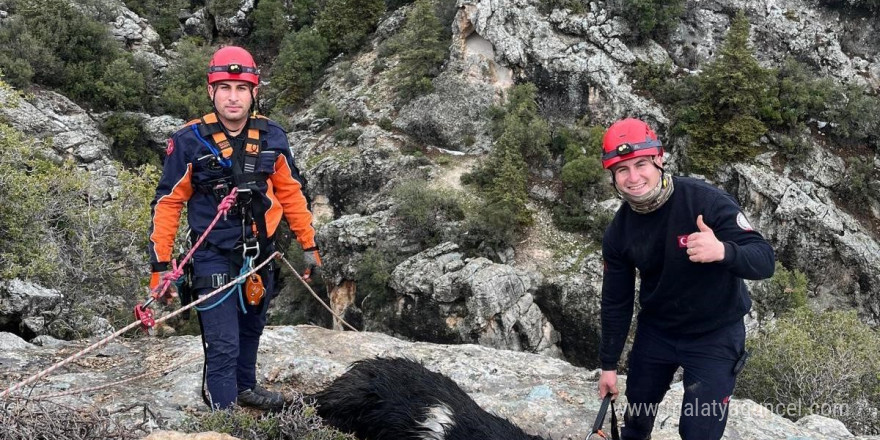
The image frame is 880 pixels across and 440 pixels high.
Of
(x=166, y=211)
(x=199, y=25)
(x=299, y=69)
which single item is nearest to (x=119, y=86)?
(x=299, y=69)

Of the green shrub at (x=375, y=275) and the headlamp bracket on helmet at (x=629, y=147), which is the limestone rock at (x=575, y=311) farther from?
the headlamp bracket on helmet at (x=629, y=147)

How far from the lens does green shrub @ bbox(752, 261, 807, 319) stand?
19.3 metres

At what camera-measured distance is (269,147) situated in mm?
3738

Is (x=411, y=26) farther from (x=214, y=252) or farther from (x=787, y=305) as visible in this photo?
(x=214, y=252)

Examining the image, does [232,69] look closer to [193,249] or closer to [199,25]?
[193,249]

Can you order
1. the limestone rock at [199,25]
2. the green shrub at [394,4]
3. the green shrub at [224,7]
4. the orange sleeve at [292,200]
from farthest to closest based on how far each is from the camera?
the green shrub at [224,7] → the limestone rock at [199,25] → the green shrub at [394,4] → the orange sleeve at [292,200]

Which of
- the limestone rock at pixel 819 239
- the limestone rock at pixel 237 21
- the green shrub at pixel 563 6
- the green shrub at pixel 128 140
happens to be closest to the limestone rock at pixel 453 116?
the green shrub at pixel 563 6

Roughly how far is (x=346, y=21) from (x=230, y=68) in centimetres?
3196

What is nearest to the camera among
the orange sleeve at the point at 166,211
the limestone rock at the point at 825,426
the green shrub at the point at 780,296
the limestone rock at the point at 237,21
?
the orange sleeve at the point at 166,211

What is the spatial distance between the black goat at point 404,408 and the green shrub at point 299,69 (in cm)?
3065

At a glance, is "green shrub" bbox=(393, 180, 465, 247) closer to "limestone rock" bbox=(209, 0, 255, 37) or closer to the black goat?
the black goat

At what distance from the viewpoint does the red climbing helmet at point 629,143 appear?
2.79m

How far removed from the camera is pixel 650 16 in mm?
26203

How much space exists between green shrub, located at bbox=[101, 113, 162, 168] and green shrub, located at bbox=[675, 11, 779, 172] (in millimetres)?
23687
